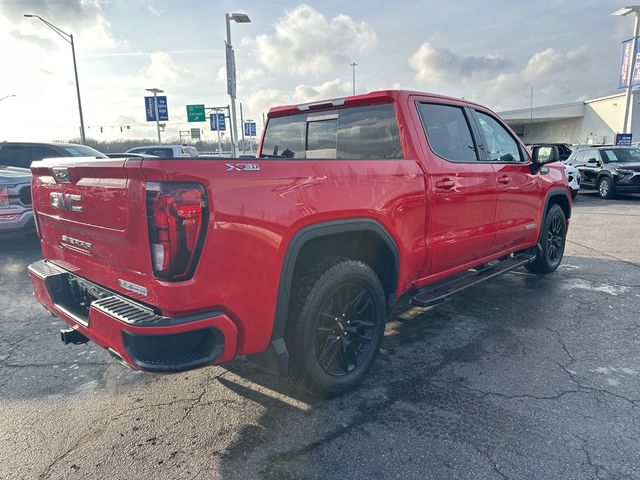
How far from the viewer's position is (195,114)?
113 ft

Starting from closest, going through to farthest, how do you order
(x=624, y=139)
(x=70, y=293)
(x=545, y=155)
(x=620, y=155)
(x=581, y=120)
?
1. (x=70, y=293)
2. (x=545, y=155)
3. (x=620, y=155)
4. (x=624, y=139)
5. (x=581, y=120)

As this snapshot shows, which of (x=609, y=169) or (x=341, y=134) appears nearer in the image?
(x=341, y=134)

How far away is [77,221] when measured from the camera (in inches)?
101

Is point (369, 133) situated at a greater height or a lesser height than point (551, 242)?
greater

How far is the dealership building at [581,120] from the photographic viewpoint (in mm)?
34844

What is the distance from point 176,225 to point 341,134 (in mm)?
2097

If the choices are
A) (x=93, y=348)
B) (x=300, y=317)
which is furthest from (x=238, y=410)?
(x=93, y=348)

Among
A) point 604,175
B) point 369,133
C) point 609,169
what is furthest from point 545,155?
point 604,175

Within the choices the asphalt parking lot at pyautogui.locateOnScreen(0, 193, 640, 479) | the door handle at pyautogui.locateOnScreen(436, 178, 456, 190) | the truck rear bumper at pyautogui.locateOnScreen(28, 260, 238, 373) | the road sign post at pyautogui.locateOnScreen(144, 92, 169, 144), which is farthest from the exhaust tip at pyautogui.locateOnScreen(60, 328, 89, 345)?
the road sign post at pyautogui.locateOnScreen(144, 92, 169, 144)

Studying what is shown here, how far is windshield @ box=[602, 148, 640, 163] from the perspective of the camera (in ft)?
47.5

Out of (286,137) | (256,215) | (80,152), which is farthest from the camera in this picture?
(80,152)

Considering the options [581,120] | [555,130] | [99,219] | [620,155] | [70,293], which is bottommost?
[70,293]

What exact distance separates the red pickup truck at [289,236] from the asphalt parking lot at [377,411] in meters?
0.39

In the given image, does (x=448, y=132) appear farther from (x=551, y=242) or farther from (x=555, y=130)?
(x=555, y=130)
